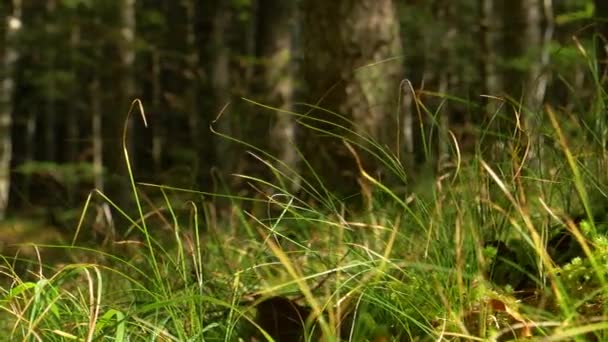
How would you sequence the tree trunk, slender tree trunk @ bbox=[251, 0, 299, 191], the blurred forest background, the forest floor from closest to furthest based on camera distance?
the forest floor < the blurred forest background < the tree trunk < slender tree trunk @ bbox=[251, 0, 299, 191]

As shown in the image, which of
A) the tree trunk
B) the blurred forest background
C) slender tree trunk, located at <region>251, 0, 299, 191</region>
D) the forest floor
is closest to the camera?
the forest floor

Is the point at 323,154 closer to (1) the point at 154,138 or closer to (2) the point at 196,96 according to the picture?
(2) the point at 196,96

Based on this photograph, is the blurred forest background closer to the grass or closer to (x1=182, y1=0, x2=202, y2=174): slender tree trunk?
(x1=182, y1=0, x2=202, y2=174): slender tree trunk

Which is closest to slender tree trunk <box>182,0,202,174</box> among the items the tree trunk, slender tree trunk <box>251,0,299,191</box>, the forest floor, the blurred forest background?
the blurred forest background

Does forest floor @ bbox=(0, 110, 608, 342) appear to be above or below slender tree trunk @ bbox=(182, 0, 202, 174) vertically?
above

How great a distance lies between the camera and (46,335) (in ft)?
5.62

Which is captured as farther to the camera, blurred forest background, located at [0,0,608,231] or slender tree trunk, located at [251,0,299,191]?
slender tree trunk, located at [251,0,299,191]

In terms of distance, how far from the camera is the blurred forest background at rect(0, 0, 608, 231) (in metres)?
2.95

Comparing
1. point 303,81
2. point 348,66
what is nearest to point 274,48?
point 303,81

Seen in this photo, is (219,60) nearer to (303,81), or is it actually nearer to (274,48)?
(274,48)

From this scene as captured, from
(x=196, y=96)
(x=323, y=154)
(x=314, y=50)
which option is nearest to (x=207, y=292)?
(x=323, y=154)

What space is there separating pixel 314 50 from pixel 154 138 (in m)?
16.6

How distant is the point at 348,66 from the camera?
5324 millimetres

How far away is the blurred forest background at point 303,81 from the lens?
2947 mm
